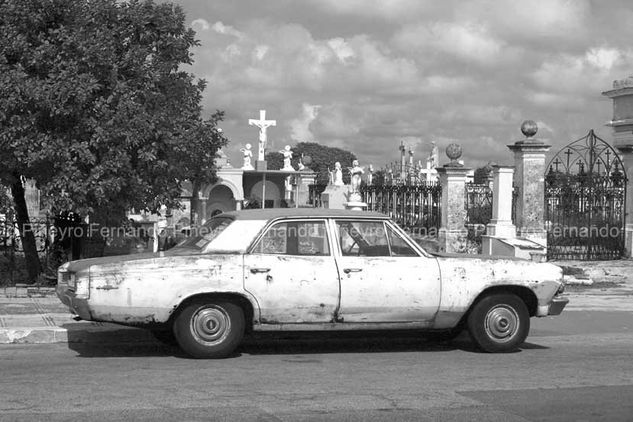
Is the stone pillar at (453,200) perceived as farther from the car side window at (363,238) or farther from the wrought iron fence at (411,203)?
the car side window at (363,238)

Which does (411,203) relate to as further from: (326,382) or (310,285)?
(326,382)

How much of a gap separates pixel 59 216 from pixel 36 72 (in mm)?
3120

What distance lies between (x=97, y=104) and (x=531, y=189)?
1050cm

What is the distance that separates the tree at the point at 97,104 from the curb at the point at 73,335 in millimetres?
3366

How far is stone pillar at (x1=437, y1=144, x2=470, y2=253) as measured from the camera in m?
20.7

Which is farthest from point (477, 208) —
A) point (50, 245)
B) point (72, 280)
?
point (72, 280)

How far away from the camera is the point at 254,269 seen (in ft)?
28.8

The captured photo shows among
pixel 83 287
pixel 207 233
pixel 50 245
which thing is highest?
pixel 207 233

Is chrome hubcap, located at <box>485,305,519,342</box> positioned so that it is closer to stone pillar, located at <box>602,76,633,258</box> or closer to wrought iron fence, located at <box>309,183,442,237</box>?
wrought iron fence, located at <box>309,183,442,237</box>

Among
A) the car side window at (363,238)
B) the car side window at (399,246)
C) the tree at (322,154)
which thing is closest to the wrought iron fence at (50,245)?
the car side window at (363,238)

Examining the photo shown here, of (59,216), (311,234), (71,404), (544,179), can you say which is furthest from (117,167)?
(544,179)

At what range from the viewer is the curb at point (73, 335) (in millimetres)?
9875

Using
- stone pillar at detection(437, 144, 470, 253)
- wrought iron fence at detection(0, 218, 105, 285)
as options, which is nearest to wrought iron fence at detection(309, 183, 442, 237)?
stone pillar at detection(437, 144, 470, 253)

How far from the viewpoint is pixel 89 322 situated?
10.9 metres
